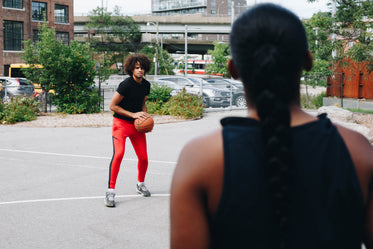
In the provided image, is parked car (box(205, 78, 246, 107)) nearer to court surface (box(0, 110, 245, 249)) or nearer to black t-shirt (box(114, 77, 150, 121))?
court surface (box(0, 110, 245, 249))

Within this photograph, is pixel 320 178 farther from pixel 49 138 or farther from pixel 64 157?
pixel 49 138

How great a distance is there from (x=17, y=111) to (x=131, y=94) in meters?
14.5

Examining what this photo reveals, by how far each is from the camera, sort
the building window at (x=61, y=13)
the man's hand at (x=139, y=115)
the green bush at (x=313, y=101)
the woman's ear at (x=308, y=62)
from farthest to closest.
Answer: the building window at (x=61, y=13)
the green bush at (x=313, y=101)
the man's hand at (x=139, y=115)
the woman's ear at (x=308, y=62)

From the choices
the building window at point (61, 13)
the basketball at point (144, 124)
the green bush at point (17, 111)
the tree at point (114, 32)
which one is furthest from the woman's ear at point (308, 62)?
the tree at point (114, 32)

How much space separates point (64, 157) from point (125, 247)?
6.71m

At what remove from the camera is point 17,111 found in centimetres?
1983

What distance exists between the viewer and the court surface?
Result: 539 centimetres

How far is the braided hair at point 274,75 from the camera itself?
4.79ft

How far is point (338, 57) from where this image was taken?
1883 centimetres

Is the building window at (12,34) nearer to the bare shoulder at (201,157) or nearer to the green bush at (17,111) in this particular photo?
the green bush at (17,111)

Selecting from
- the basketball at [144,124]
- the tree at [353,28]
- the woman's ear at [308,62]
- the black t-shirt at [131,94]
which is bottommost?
the basketball at [144,124]

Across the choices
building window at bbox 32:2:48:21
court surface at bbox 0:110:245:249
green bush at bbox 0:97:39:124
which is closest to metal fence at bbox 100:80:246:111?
green bush at bbox 0:97:39:124

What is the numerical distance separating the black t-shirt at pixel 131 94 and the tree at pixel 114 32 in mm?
78138

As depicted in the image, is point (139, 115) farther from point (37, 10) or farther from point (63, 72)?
point (37, 10)
